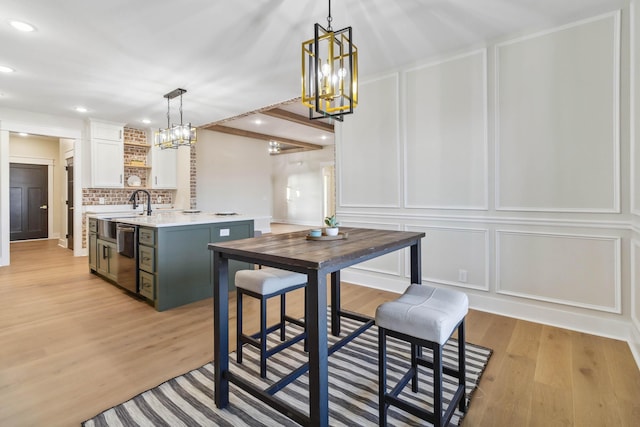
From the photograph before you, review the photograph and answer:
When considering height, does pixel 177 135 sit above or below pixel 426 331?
above

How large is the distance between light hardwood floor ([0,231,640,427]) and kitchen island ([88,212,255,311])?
17 cm

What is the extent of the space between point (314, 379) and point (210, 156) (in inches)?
297

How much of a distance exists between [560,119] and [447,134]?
3.05ft

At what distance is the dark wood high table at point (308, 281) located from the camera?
128 centimetres

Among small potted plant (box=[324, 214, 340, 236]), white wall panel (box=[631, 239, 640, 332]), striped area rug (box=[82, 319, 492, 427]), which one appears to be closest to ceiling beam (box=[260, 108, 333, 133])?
small potted plant (box=[324, 214, 340, 236])

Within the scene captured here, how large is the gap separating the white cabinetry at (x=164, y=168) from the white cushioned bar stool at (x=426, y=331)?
6540mm

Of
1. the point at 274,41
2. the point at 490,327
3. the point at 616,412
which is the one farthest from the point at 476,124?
the point at 616,412

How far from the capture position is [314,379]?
128 cm

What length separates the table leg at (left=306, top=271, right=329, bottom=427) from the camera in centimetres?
127

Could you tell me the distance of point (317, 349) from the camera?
1.27m

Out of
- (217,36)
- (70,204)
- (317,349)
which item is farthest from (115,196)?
(317,349)

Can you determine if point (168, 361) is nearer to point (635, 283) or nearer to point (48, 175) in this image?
point (635, 283)

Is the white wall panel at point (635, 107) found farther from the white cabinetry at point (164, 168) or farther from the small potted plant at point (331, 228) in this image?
the white cabinetry at point (164, 168)

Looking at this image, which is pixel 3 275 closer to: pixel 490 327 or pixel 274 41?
pixel 274 41
